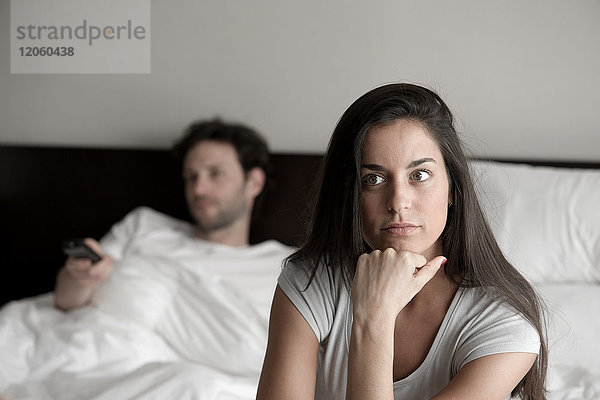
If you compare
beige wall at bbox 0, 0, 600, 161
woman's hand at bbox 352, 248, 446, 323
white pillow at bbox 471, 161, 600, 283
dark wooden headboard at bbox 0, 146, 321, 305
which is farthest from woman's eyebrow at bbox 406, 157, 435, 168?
dark wooden headboard at bbox 0, 146, 321, 305

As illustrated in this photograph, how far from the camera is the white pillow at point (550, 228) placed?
147 centimetres

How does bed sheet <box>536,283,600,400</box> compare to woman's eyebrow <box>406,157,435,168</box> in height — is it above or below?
below

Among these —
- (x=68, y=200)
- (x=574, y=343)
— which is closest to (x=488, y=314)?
(x=574, y=343)

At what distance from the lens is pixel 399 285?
0.79 meters

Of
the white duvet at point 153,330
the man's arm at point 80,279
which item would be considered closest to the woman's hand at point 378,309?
the white duvet at point 153,330

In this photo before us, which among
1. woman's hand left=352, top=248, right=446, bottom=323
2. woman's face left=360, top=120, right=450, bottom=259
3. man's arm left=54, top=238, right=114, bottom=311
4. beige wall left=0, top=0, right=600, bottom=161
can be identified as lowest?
man's arm left=54, top=238, right=114, bottom=311

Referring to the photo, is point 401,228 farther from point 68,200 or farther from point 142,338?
point 68,200

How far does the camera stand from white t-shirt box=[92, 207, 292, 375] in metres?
1.45

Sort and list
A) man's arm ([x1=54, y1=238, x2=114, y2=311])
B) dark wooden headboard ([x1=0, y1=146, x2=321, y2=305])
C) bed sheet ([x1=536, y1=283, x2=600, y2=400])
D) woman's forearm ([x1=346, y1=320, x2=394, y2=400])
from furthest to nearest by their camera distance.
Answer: dark wooden headboard ([x1=0, y1=146, x2=321, y2=305]), man's arm ([x1=54, y1=238, x2=114, y2=311]), bed sheet ([x1=536, y1=283, x2=600, y2=400]), woman's forearm ([x1=346, y1=320, x2=394, y2=400])

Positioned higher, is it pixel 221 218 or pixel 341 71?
pixel 341 71

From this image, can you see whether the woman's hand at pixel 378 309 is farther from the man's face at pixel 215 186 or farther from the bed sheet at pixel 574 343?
the man's face at pixel 215 186

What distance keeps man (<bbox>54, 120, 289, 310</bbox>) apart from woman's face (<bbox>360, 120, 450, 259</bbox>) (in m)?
0.92

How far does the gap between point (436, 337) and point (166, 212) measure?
119 centimetres

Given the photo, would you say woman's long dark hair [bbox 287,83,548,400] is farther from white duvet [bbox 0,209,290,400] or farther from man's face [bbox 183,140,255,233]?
man's face [bbox 183,140,255,233]
